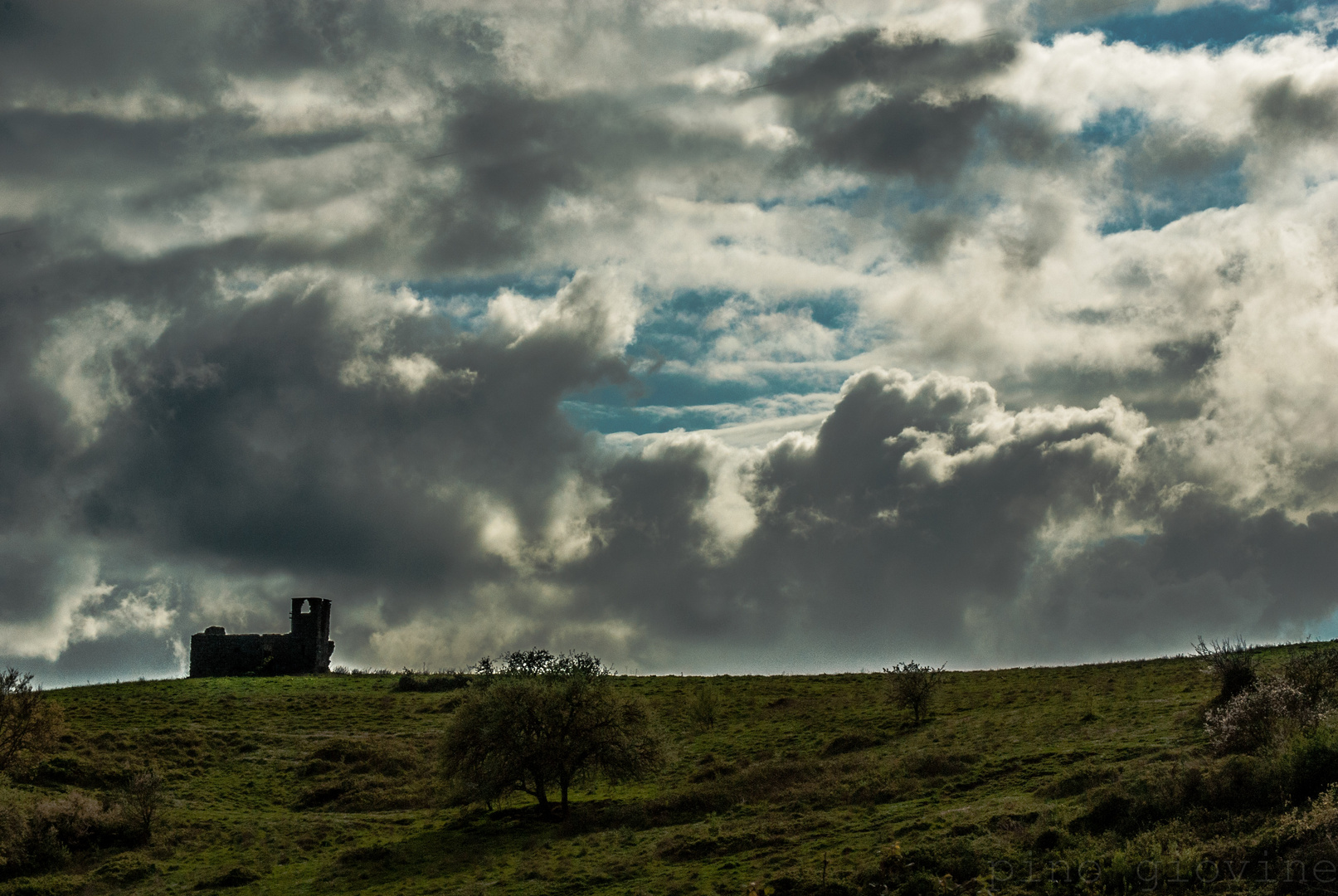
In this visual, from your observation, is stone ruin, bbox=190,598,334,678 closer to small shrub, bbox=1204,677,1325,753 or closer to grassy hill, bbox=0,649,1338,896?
grassy hill, bbox=0,649,1338,896

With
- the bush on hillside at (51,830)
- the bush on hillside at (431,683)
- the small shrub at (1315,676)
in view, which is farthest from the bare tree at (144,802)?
the small shrub at (1315,676)

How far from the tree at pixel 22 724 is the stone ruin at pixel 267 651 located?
46.4m

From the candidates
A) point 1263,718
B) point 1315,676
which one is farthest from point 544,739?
point 1315,676

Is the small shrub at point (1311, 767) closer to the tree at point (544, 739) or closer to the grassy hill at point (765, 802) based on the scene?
the grassy hill at point (765, 802)

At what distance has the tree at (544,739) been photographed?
168ft

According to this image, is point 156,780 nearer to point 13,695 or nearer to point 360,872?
point 13,695

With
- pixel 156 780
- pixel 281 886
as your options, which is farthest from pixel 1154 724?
pixel 156 780

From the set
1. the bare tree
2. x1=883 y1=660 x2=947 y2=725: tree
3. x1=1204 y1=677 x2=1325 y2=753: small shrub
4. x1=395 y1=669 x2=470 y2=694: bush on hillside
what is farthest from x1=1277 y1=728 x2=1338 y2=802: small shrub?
x1=395 y1=669 x2=470 y2=694: bush on hillside

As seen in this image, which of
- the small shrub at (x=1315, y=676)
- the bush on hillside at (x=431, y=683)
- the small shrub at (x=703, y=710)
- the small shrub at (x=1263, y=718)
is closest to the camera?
the small shrub at (x=1263, y=718)

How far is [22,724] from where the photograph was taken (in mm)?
56281

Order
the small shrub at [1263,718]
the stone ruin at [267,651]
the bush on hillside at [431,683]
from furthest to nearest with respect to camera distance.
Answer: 1. the stone ruin at [267,651]
2. the bush on hillside at [431,683]
3. the small shrub at [1263,718]

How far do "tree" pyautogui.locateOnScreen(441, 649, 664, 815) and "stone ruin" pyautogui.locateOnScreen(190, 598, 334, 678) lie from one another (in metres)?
59.8

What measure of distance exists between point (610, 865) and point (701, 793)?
10.1m

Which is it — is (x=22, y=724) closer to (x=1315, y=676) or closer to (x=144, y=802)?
(x=144, y=802)
